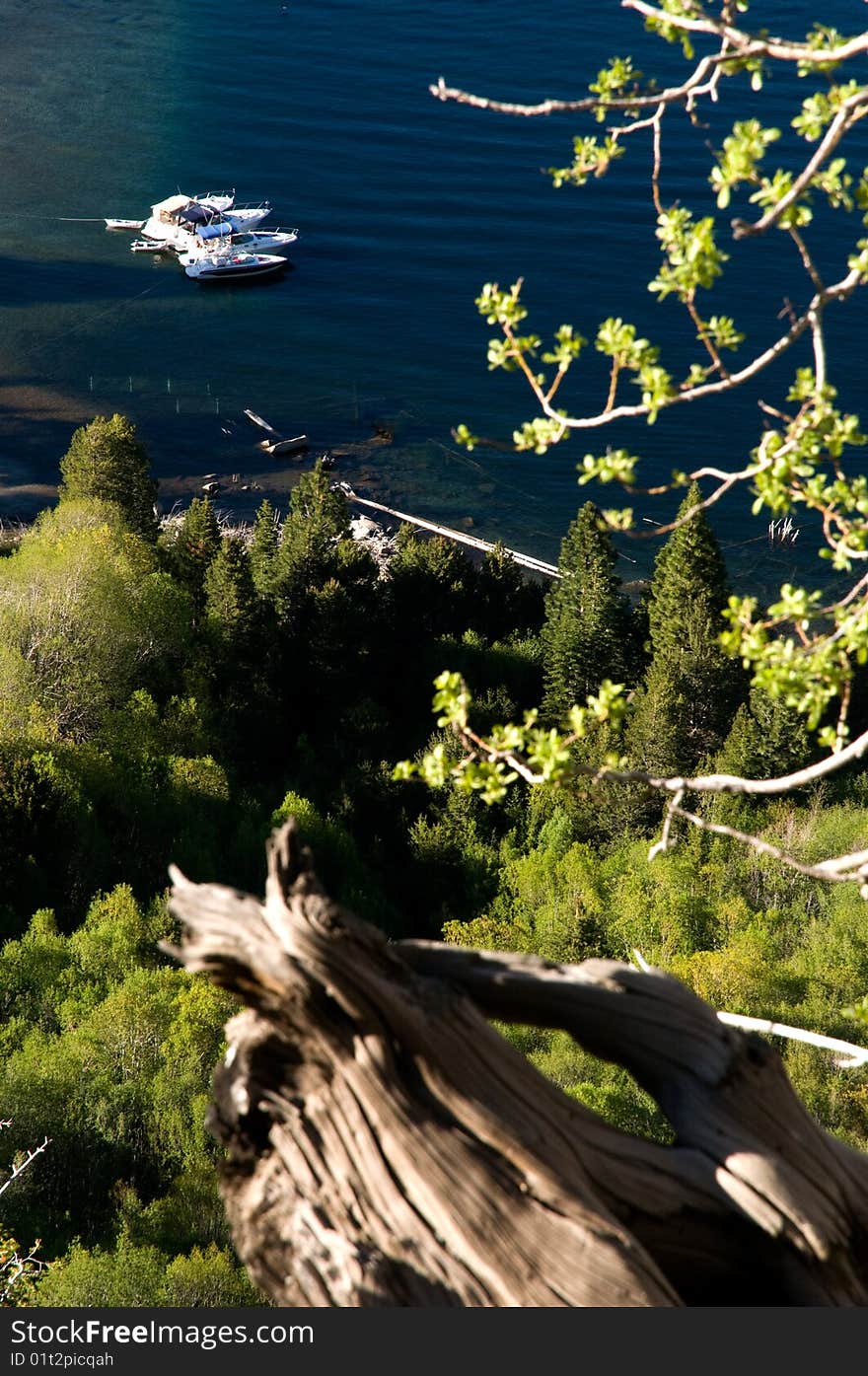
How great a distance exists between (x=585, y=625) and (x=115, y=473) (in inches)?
950

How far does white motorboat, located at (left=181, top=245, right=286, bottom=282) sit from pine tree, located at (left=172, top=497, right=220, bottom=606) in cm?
6333

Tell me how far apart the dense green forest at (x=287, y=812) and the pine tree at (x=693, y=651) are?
0.43 ft

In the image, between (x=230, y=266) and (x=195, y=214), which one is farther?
(x=195, y=214)

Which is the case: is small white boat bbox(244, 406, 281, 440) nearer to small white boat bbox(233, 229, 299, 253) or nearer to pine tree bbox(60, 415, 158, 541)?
small white boat bbox(233, 229, 299, 253)

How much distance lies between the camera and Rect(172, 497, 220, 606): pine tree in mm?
66875

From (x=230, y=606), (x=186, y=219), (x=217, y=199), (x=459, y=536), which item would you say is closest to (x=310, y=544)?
(x=230, y=606)

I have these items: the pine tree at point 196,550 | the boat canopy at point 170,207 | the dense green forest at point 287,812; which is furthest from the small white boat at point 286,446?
the boat canopy at point 170,207

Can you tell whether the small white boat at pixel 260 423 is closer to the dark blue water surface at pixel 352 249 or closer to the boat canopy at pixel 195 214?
the dark blue water surface at pixel 352 249

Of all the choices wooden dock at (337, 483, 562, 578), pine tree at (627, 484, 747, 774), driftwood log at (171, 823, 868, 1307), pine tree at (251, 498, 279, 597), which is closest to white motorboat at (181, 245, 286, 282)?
wooden dock at (337, 483, 562, 578)

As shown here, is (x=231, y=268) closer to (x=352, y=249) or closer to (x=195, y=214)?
(x=195, y=214)

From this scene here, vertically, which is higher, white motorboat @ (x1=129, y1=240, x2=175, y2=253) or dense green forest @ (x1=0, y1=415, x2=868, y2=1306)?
white motorboat @ (x1=129, y1=240, x2=175, y2=253)

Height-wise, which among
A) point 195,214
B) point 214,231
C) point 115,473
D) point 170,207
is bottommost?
point 115,473

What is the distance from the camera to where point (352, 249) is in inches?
5113

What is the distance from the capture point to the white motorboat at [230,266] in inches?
4968
